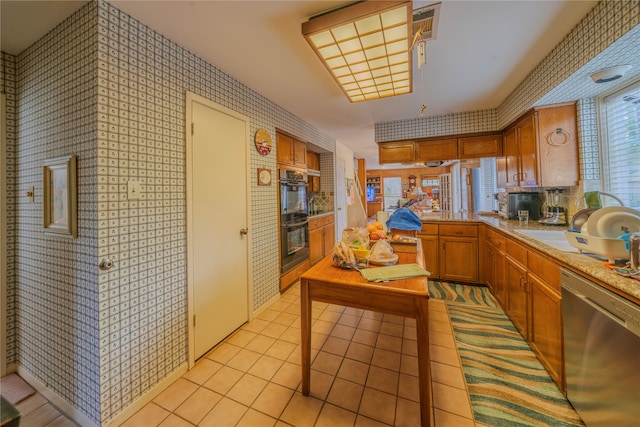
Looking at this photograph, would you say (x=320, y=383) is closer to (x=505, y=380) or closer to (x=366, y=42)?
(x=505, y=380)

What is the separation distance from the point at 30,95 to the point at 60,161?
0.69 meters

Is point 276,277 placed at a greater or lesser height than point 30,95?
lesser

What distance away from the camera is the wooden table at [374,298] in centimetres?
112

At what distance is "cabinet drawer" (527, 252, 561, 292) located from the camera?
1447 mm

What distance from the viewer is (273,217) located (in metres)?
2.84

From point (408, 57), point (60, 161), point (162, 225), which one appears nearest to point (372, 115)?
point (408, 57)

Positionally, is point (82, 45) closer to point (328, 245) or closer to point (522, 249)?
point (522, 249)

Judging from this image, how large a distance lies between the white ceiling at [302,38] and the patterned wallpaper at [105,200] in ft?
0.31

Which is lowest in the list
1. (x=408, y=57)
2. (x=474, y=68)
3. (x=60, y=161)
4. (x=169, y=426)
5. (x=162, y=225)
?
(x=169, y=426)

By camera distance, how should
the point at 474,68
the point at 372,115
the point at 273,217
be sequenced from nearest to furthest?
1. the point at 474,68
2. the point at 273,217
3. the point at 372,115

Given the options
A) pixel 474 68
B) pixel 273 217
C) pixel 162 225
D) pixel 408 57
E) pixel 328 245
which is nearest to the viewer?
pixel 162 225

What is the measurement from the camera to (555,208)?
2.44m

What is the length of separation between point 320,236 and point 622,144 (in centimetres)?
338

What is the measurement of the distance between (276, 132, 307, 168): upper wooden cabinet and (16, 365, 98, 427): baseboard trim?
256 centimetres
